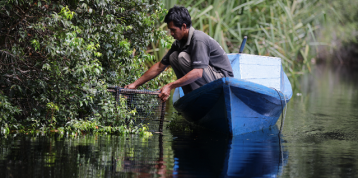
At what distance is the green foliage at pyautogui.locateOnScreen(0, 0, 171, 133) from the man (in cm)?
56

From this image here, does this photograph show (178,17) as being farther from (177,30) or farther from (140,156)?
(140,156)

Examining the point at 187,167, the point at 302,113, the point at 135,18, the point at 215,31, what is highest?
the point at 215,31

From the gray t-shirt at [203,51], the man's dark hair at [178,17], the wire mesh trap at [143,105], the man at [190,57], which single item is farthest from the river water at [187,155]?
the man's dark hair at [178,17]

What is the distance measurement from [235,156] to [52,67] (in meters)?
2.04

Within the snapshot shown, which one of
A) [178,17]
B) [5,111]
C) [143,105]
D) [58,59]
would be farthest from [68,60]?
[178,17]

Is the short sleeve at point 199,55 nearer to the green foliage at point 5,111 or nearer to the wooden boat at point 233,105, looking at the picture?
the wooden boat at point 233,105

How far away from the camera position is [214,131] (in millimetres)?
5312

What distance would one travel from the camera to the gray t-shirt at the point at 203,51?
14.9 ft

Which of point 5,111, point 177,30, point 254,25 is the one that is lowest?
point 5,111

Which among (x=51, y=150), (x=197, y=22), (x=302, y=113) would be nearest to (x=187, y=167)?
(x=51, y=150)

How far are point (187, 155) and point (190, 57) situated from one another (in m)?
1.33

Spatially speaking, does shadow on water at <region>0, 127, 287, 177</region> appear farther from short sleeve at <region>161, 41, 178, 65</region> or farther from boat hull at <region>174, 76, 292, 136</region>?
short sleeve at <region>161, 41, 178, 65</region>

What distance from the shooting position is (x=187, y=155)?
12.5 ft

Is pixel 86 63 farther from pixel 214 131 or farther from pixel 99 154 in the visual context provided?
pixel 214 131
